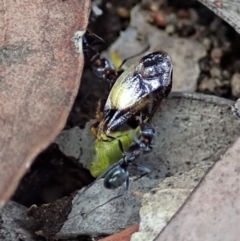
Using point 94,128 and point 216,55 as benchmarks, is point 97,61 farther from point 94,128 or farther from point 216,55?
point 216,55

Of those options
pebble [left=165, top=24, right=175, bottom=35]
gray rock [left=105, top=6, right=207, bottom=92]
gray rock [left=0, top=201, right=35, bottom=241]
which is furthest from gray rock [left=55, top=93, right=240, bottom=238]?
pebble [left=165, top=24, right=175, bottom=35]

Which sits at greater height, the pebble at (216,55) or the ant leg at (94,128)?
the ant leg at (94,128)

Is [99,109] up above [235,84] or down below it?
above

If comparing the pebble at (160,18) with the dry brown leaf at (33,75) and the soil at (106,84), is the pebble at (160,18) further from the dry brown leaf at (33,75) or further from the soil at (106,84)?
the dry brown leaf at (33,75)

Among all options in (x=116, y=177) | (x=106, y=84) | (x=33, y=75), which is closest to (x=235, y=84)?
(x=106, y=84)


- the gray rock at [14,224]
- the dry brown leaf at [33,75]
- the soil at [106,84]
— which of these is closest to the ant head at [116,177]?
the soil at [106,84]

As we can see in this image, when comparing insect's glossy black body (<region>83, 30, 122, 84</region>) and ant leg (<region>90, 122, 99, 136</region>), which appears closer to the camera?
ant leg (<region>90, 122, 99, 136</region>)

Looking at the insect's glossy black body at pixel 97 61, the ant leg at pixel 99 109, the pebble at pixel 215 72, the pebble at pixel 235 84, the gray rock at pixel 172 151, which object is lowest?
the pebble at pixel 235 84

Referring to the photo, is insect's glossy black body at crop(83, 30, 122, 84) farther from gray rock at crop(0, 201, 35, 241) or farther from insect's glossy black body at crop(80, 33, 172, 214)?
gray rock at crop(0, 201, 35, 241)
